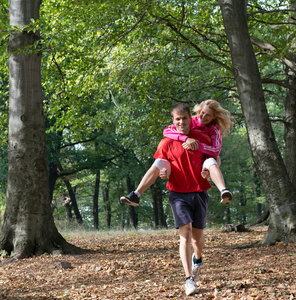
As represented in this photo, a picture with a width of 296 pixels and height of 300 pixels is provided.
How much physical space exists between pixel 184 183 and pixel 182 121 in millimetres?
715

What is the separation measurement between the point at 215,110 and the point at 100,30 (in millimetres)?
6327

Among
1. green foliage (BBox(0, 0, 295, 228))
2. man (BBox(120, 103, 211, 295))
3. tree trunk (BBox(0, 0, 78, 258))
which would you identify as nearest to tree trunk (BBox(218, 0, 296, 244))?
green foliage (BBox(0, 0, 295, 228))

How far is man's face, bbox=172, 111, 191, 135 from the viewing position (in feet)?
15.3

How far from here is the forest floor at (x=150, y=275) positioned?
4.68 meters

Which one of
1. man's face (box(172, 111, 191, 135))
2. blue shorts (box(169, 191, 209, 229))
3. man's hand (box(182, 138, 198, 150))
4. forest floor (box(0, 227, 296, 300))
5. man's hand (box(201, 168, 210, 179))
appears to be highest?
man's face (box(172, 111, 191, 135))

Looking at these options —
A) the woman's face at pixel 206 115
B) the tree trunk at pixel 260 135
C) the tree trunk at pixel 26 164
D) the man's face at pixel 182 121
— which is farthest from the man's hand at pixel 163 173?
the tree trunk at pixel 26 164

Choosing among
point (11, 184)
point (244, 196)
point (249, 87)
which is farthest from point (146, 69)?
point (244, 196)

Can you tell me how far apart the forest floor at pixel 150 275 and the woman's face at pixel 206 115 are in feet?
6.48

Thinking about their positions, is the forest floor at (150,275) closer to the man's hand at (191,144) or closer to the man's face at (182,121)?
the man's hand at (191,144)

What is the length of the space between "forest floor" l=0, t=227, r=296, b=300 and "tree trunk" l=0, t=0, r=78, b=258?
0.55 meters

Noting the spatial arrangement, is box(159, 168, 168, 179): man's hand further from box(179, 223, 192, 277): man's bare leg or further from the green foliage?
the green foliage

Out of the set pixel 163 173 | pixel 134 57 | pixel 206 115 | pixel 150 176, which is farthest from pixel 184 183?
pixel 134 57

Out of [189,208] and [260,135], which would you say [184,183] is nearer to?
[189,208]

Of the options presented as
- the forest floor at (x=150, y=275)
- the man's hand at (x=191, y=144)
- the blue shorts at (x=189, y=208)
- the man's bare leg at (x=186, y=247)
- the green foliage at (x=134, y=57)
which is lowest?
the forest floor at (x=150, y=275)
